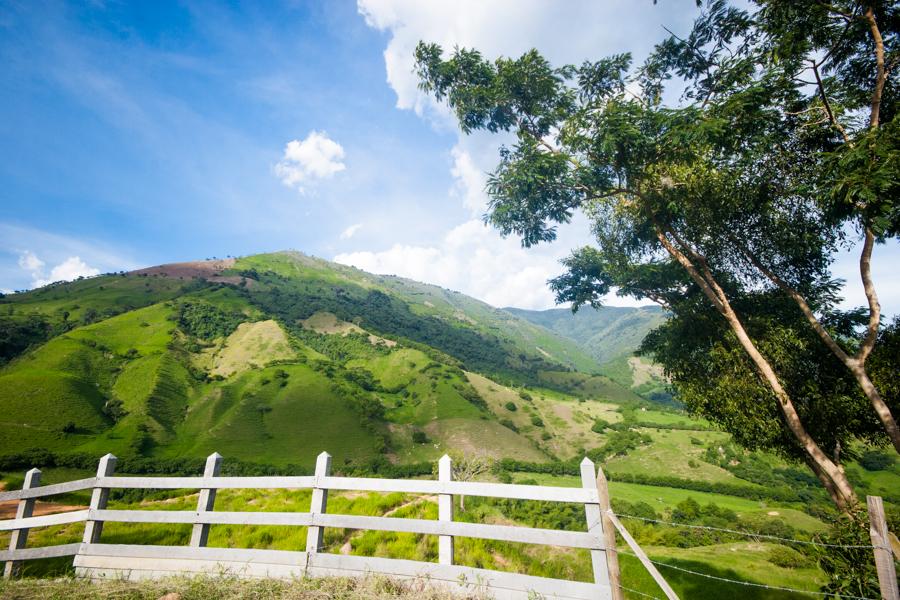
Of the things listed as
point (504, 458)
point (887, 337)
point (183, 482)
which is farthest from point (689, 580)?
point (504, 458)

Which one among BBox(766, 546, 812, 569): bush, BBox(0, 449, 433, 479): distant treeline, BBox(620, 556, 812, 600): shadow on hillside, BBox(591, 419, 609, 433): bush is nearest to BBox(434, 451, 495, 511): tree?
BBox(0, 449, 433, 479): distant treeline

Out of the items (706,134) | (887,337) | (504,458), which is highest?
(706,134)

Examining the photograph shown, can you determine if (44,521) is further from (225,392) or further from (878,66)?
(225,392)

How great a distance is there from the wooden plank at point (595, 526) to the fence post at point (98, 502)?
925 centimetres

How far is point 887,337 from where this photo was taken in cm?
1207

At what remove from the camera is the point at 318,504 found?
657 centimetres

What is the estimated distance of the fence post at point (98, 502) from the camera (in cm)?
759

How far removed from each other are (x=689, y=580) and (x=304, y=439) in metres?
91.7

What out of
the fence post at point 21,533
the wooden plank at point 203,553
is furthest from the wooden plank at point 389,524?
the fence post at point 21,533

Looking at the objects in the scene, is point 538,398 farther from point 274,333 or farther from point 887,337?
point 887,337

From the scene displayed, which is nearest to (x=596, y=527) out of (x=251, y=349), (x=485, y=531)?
(x=485, y=531)

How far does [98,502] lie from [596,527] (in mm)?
9725

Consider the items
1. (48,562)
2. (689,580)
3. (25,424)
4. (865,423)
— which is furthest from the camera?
(25,424)

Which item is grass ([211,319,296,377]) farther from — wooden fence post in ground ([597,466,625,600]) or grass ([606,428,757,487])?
wooden fence post in ground ([597,466,625,600])
